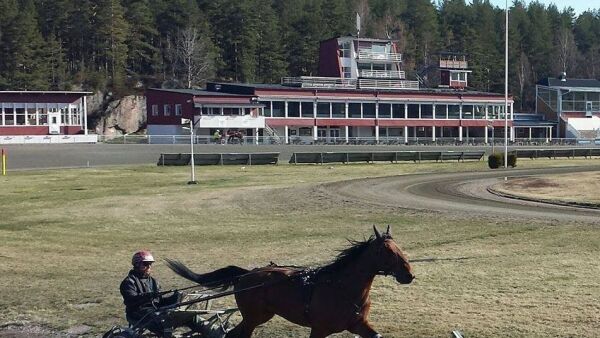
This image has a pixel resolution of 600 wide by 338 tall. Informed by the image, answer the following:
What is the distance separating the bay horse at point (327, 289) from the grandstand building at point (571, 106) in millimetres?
110612

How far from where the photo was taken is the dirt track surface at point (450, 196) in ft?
82.4

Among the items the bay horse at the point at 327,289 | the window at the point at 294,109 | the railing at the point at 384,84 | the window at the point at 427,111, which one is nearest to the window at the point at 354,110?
the railing at the point at 384,84

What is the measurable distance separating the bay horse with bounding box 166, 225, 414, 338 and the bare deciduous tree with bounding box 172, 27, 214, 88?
10117 cm

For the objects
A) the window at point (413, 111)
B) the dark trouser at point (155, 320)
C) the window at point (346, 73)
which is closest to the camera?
the dark trouser at point (155, 320)

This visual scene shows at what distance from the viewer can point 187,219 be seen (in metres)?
23.8

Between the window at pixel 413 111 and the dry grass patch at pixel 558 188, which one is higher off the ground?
the window at pixel 413 111

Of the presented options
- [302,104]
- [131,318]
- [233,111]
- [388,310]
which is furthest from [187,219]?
[302,104]

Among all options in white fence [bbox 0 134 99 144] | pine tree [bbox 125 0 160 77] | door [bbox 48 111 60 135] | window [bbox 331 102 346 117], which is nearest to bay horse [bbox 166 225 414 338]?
white fence [bbox 0 134 99 144]

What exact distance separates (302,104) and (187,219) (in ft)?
221

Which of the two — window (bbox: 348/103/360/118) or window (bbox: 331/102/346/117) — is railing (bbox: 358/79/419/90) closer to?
window (bbox: 348/103/360/118)

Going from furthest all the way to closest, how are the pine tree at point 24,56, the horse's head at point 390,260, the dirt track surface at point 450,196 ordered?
the pine tree at point 24,56 < the dirt track surface at point 450,196 < the horse's head at point 390,260

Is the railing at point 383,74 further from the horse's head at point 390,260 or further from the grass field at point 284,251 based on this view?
the horse's head at point 390,260

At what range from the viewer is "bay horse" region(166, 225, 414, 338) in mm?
7926

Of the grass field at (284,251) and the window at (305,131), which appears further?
the window at (305,131)
